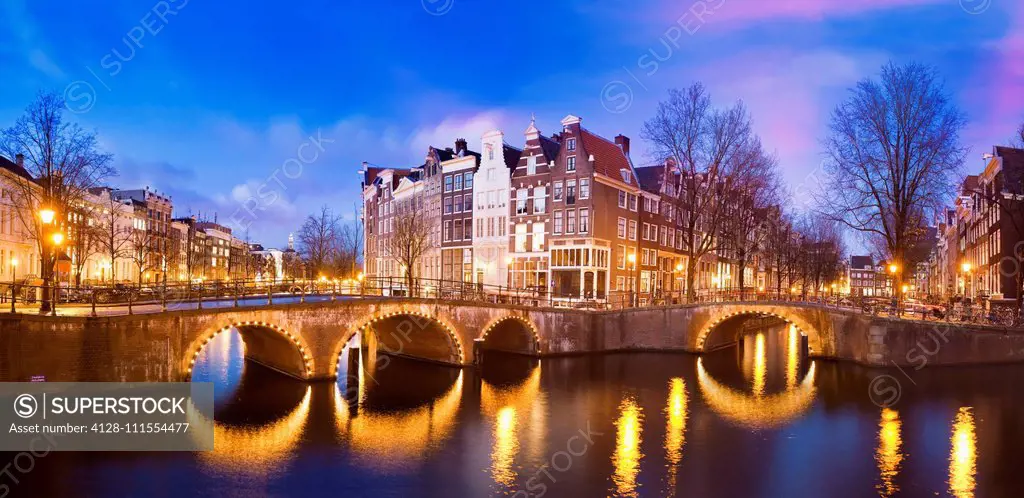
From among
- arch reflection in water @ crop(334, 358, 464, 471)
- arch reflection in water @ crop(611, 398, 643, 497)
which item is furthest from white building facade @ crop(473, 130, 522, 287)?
arch reflection in water @ crop(611, 398, 643, 497)

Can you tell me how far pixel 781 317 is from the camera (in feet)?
146

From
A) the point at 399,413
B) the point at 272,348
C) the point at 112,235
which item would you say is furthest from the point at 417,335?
the point at 112,235

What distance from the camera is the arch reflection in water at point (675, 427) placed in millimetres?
20984

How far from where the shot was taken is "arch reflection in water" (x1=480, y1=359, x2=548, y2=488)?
21.2 meters

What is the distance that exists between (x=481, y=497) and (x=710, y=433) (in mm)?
11291

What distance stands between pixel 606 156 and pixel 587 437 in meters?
37.2

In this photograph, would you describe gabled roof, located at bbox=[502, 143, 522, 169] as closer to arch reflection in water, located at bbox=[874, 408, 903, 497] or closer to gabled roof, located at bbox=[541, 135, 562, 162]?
gabled roof, located at bbox=[541, 135, 562, 162]

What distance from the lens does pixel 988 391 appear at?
32.0 m

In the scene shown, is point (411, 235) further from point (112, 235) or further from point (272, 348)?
point (112, 235)

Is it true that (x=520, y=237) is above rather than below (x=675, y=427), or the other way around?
above

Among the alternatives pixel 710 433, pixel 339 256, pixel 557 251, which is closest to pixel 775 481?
pixel 710 433

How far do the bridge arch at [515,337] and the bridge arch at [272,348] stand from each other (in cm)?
1255

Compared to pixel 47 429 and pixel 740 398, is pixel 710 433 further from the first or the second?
pixel 47 429

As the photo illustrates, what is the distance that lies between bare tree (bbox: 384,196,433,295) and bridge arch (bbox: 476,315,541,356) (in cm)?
1326
